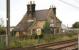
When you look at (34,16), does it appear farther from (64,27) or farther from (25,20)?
(64,27)

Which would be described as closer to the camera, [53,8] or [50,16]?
[50,16]

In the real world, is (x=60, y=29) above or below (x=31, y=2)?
below

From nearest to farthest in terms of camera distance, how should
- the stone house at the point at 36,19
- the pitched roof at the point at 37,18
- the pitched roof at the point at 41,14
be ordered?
the stone house at the point at 36,19
the pitched roof at the point at 37,18
the pitched roof at the point at 41,14

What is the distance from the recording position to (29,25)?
178 feet

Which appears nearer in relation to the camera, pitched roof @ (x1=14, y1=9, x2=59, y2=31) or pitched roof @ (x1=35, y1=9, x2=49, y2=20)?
pitched roof @ (x1=14, y1=9, x2=59, y2=31)

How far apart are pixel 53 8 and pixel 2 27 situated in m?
36.5

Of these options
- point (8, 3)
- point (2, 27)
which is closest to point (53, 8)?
point (2, 27)

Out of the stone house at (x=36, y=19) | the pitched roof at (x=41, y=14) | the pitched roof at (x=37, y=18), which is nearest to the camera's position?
the stone house at (x=36, y=19)

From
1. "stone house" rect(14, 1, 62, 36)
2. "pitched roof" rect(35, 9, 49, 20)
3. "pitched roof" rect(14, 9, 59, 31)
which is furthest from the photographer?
"pitched roof" rect(35, 9, 49, 20)

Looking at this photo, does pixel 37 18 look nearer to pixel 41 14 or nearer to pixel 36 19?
pixel 36 19

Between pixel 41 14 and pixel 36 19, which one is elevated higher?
pixel 41 14

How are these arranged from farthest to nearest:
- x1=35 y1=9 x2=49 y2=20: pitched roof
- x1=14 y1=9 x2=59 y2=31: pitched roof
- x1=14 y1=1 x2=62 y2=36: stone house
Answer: x1=35 y1=9 x2=49 y2=20: pitched roof, x1=14 y1=9 x2=59 y2=31: pitched roof, x1=14 y1=1 x2=62 y2=36: stone house

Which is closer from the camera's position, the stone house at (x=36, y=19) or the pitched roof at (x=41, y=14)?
the stone house at (x=36, y=19)

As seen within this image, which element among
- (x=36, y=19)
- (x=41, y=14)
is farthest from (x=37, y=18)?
(x=41, y=14)
